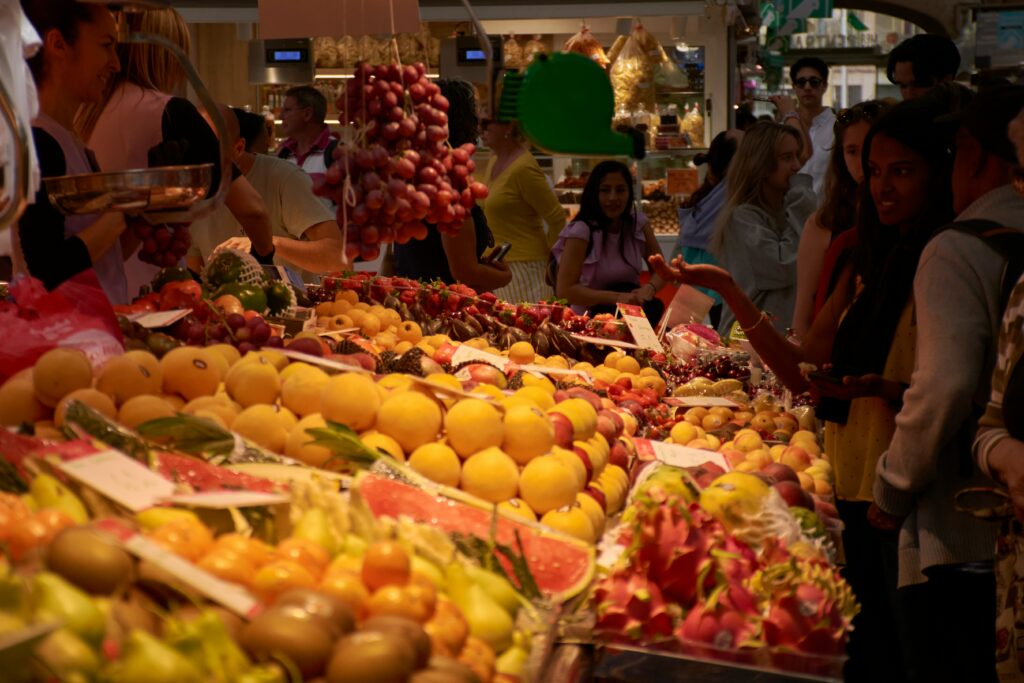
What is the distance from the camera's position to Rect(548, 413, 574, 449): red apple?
2.53 m

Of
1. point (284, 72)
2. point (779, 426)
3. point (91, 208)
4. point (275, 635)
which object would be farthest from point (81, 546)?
point (284, 72)

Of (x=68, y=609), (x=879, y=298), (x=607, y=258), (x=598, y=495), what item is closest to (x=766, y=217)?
(x=607, y=258)

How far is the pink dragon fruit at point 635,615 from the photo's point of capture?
1.91 m

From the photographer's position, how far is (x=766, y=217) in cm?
605

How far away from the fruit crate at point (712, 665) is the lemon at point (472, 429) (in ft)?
1.85

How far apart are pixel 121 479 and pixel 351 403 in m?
0.65

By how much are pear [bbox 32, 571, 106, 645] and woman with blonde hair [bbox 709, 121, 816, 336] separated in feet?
16.2

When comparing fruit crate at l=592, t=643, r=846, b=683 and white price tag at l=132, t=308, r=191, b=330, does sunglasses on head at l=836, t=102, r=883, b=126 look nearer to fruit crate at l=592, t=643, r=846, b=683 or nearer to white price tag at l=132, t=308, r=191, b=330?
white price tag at l=132, t=308, r=191, b=330

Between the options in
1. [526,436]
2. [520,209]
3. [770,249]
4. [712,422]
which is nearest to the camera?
[526,436]

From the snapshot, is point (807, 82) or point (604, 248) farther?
point (807, 82)

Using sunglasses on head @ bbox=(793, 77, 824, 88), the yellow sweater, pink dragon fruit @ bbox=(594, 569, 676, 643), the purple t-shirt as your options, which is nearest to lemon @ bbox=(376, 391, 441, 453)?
pink dragon fruit @ bbox=(594, 569, 676, 643)

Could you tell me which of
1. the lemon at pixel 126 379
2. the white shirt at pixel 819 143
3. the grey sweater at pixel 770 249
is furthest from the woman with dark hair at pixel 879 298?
the white shirt at pixel 819 143

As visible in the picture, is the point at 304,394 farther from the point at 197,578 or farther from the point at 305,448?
the point at 197,578

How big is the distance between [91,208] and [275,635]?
56.3 inches
